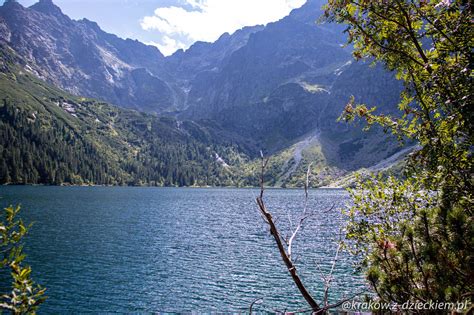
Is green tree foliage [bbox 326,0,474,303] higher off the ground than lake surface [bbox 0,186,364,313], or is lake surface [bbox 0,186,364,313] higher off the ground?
green tree foliage [bbox 326,0,474,303]

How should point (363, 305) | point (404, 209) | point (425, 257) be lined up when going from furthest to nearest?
point (404, 209) → point (363, 305) → point (425, 257)

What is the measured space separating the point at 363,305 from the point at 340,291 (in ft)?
114

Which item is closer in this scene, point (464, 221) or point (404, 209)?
point (464, 221)

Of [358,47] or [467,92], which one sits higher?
[358,47]

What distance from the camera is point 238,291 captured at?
39.2 metres

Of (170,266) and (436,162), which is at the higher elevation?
(436,162)

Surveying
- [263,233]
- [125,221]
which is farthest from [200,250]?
[125,221]

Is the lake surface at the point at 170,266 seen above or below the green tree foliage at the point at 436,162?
below

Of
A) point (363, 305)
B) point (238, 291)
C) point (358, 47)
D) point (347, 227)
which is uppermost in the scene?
point (358, 47)

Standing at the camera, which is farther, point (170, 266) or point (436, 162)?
point (170, 266)

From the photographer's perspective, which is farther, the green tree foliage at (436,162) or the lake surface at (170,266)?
the lake surface at (170,266)

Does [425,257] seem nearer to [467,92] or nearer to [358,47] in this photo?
[467,92]

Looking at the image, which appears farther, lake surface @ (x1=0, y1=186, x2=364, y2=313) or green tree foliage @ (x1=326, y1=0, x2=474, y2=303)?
lake surface @ (x1=0, y1=186, x2=364, y2=313)

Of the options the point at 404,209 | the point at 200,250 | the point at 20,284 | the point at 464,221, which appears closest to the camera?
the point at 20,284
